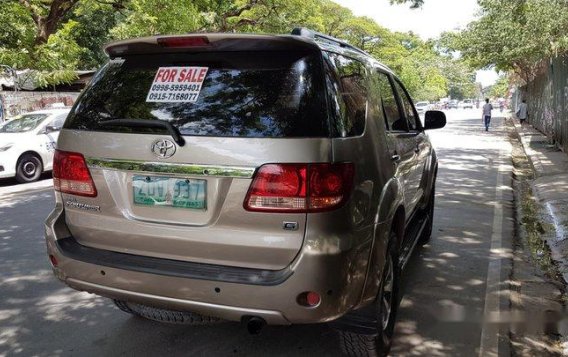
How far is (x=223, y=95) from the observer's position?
8.69 ft

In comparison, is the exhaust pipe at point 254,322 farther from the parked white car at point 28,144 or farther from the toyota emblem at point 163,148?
the parked white car at point 28,144

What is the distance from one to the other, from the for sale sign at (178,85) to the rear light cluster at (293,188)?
1.98ft

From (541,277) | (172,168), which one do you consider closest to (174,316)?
(172,168)

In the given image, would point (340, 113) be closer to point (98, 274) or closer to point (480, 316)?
point (98, 274)

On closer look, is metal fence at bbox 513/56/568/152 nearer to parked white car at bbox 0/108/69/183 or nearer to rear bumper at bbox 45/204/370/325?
parked white car at bbox 0/108/69/183

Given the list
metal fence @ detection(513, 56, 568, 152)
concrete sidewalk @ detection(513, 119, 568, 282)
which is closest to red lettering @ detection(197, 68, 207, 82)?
concrete sidewalk @ detection(513, 119, 568, 282)

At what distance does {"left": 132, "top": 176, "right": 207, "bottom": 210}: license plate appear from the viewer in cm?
257

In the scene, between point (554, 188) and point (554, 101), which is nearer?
point (554, 188)

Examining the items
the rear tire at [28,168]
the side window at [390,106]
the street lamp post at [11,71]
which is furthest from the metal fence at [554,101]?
the street lamp post at [11,71]

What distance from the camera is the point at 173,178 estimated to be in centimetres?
261

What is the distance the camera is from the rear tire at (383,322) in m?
2.96

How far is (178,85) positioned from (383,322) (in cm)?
185

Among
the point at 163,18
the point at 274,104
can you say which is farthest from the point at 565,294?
the point at 163,18

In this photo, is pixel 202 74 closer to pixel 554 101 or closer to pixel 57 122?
pixel 57 122
